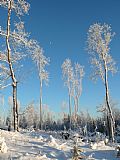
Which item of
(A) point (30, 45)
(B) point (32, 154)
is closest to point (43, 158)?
(B) point (32, 154)

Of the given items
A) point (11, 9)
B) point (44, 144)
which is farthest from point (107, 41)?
point (44, 144)

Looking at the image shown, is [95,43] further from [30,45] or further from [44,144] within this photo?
[44,144]

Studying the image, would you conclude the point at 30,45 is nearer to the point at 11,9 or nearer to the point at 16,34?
the point at 16,34

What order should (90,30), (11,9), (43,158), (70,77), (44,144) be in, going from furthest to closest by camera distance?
(70,77)
(90,30)
(11,9)
(44,144)
(43,158)

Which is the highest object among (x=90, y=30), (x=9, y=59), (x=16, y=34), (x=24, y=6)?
(x=90, y=30)

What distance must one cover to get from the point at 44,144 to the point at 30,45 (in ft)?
24.0

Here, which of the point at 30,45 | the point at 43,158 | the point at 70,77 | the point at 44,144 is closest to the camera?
the point at 43,158

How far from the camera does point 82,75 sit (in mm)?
47875

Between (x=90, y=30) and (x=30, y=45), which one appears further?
(x=90, y=30)

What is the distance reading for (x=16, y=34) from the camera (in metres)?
17.2

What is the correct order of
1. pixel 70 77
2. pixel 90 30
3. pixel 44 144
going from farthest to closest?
pixel 70 77
pixel 90 30
pixel 44 144

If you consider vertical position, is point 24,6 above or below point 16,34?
above

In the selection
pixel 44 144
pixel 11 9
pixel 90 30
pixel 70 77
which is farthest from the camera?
pixel 70 77

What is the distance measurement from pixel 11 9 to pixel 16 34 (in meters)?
1.74
